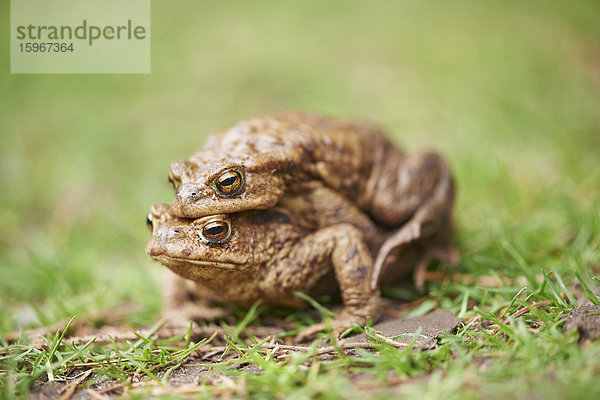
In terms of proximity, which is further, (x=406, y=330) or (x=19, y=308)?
(x=19, y=308)

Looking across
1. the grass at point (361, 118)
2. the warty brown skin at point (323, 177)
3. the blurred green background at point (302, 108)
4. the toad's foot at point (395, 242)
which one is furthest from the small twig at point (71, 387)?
the toad's foot at point (395, 242)

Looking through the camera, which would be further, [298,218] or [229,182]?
[298,218]

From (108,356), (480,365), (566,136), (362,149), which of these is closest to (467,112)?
(566,136)

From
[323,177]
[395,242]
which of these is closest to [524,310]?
[395,242]

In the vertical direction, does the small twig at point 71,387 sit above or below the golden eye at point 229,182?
below

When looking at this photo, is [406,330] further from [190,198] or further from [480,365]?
[190,198]

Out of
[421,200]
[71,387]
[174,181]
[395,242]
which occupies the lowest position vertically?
[71,387]

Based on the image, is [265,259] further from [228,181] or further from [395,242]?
[395,242]

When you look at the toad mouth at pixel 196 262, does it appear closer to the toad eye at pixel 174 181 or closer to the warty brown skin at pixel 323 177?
the warty brown skin at pixel 323 177
